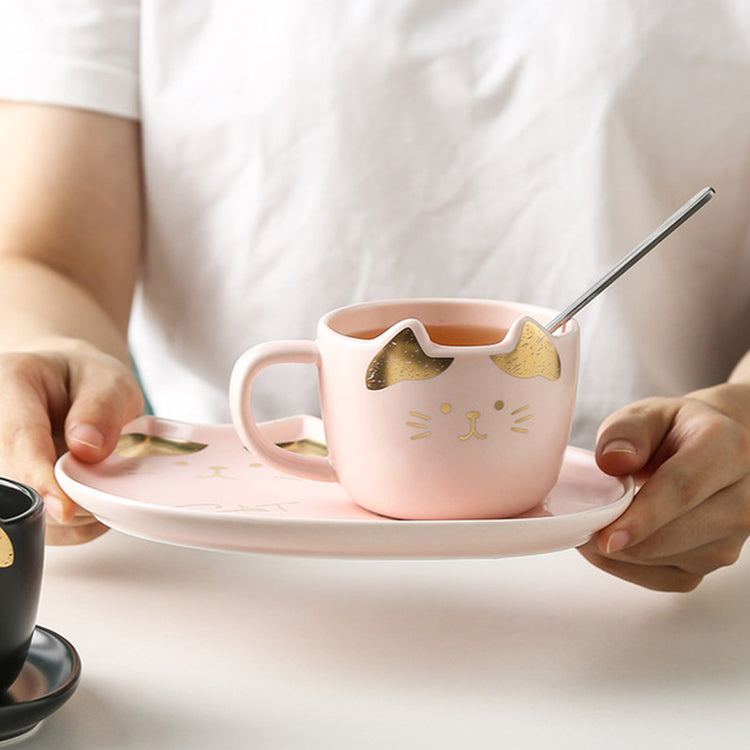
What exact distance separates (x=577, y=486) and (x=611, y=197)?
15.9 inches

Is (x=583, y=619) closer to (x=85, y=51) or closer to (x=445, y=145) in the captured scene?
(x=445, y=145)

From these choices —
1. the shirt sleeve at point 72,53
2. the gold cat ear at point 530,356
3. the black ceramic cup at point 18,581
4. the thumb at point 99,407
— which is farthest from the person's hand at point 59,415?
the shirt sleeve at point 72,53

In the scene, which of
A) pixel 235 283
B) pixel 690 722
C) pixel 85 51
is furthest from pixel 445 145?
pixel 690 722

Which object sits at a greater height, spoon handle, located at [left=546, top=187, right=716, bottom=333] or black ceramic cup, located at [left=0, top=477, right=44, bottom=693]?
spoon handle, located at [left=546, top=187, right=716, bottom=333]

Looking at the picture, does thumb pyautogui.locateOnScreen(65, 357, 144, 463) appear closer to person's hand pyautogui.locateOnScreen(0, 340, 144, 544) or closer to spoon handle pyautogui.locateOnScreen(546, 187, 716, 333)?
person's hand pyautogui.locateOnScreen(0, 340, 144, 544)

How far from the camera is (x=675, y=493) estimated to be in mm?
529

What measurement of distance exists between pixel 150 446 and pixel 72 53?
48 centimetres

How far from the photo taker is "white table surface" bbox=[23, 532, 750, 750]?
17.3 inches

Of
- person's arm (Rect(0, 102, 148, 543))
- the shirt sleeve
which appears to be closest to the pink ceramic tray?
person's arm (Rect(0, 102, 148, 543))

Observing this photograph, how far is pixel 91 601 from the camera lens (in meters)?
0.56

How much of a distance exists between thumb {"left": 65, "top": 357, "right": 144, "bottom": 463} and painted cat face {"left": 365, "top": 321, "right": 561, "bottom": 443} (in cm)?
17

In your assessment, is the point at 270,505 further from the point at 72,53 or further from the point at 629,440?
the point at 72,53

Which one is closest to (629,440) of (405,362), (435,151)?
(405,362)

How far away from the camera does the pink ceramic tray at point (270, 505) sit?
451 mm
